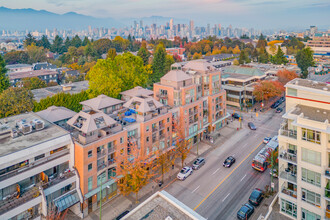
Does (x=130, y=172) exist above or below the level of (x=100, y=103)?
below

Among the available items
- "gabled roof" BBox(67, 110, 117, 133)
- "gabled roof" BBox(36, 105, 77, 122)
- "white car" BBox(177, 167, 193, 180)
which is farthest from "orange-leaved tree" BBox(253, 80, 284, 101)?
"gabled roof" BBox(36, 105, 77, 122)

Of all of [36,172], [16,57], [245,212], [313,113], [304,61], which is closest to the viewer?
[36,172]

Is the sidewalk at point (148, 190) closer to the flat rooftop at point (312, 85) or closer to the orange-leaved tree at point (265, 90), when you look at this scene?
the orange-leaved tree at point (265, 90)

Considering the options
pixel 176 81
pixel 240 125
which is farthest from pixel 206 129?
pixel 176 81

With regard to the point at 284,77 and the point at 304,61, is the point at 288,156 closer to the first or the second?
the point at 284,77

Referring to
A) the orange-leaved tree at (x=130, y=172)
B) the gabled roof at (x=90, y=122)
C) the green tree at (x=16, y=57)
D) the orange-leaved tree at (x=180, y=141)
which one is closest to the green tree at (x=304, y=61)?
the orange-leaved tree at (x=180, y=141)

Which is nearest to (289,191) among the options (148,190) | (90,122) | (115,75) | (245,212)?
(245,212)

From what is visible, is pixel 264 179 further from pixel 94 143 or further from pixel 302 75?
pixel 302 75
